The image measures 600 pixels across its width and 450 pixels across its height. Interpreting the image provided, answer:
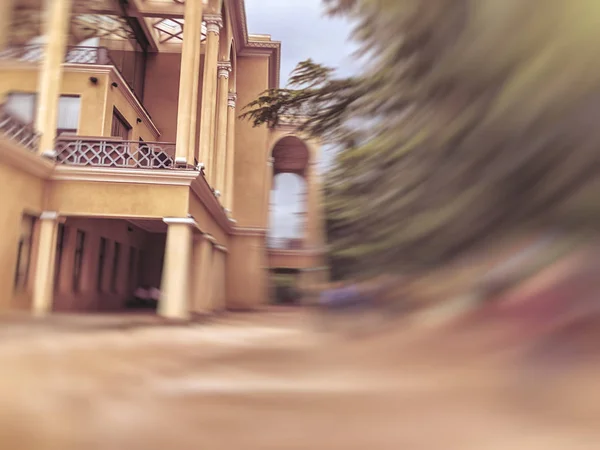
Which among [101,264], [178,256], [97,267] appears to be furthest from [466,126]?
[101,264]

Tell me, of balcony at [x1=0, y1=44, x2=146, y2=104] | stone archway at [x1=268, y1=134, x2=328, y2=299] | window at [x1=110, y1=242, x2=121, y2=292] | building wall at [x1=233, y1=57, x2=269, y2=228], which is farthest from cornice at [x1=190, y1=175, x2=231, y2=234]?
stone archway at [x1=268, y1=134, x2=328, y2=299]

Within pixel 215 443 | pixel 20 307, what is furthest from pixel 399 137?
pixel 20 307

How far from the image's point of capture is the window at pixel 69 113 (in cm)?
1095

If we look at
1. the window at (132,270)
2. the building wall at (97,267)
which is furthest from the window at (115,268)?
the window at (132,270)

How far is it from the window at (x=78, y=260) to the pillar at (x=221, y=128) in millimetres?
3038

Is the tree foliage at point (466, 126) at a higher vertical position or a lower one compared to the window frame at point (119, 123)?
lower

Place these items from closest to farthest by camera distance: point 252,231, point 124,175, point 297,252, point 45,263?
point 297,252, point 252,231, point 45,263, point 124,175

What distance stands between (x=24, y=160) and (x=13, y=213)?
0.85 m

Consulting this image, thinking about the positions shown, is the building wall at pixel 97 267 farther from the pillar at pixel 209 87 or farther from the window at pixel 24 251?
the pillar at pixel 209 87

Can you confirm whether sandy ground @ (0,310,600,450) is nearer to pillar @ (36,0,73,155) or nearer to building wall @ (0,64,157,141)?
pillar @ (36,0,73,155)

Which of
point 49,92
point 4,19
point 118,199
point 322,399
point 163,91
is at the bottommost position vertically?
point 322,399

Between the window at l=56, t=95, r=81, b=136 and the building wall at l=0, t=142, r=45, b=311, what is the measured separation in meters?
3.61

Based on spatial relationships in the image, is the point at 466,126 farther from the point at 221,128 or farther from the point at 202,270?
the point at 221,128

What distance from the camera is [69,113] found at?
1103 cm
